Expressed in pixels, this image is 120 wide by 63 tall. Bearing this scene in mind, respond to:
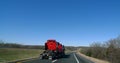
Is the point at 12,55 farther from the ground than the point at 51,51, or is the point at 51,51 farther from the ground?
the point at 51,51

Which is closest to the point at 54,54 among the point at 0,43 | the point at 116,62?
the point at 116,62

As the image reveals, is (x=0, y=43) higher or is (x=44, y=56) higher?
(x=0, y=43)

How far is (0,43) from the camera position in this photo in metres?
126

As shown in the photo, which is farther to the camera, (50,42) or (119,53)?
(50,42)

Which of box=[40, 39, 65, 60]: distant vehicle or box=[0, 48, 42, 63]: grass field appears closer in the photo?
box=[0, 48, 42, 63]: grass field

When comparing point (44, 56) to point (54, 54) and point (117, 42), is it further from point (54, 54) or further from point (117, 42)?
point (117, 42)

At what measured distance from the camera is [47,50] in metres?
48.5

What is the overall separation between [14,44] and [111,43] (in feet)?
361

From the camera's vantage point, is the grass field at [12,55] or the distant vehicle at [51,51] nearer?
the grass field at [12,55]

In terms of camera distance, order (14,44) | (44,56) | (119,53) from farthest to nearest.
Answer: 1. (14,44)
2. (44,56)
3. (119,53)

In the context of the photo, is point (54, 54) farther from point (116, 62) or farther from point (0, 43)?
point (0, 43)

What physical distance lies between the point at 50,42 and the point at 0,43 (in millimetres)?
79361

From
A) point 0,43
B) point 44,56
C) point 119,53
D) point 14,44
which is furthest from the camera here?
point 14,44

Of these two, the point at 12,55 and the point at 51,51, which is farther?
the point at 12,55
